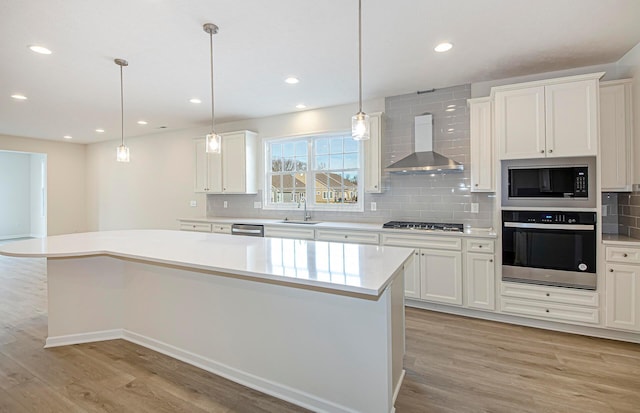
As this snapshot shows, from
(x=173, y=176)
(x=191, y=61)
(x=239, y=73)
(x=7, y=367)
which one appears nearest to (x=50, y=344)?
(x=7, y=367)

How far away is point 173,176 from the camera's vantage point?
612 centimetres

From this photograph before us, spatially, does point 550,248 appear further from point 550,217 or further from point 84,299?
point 84,299

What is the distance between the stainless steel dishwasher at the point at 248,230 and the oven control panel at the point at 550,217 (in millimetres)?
2977

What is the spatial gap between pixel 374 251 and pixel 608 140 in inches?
102

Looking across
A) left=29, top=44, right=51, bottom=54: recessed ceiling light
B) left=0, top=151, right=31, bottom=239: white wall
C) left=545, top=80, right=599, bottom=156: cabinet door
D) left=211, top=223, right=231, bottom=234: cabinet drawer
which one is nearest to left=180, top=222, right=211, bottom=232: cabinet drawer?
left=211, top=223, right=231, bottom=234: cabinet drawer

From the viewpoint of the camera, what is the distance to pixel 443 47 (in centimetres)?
273

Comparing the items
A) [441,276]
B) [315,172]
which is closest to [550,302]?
[441,276]

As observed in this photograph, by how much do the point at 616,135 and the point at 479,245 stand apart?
1.57 metres

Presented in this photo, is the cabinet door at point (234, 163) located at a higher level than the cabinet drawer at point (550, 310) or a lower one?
higher

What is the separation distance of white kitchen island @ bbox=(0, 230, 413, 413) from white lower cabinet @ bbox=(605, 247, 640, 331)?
1.99m

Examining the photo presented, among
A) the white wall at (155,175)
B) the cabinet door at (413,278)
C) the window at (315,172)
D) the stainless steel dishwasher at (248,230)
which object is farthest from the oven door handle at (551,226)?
the stainless steel dishwasher at (248,230)

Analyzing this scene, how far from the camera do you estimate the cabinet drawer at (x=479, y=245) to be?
3.13 m

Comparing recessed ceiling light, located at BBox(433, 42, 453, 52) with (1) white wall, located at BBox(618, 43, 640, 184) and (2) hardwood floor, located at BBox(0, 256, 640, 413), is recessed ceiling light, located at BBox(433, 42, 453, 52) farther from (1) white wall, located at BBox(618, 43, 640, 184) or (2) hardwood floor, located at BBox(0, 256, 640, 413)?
(2) hardwood floor, located at BBox(0, 256, 640, 413)

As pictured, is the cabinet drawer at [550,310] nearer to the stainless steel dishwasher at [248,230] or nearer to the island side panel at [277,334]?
the island side panel at [277,334]
